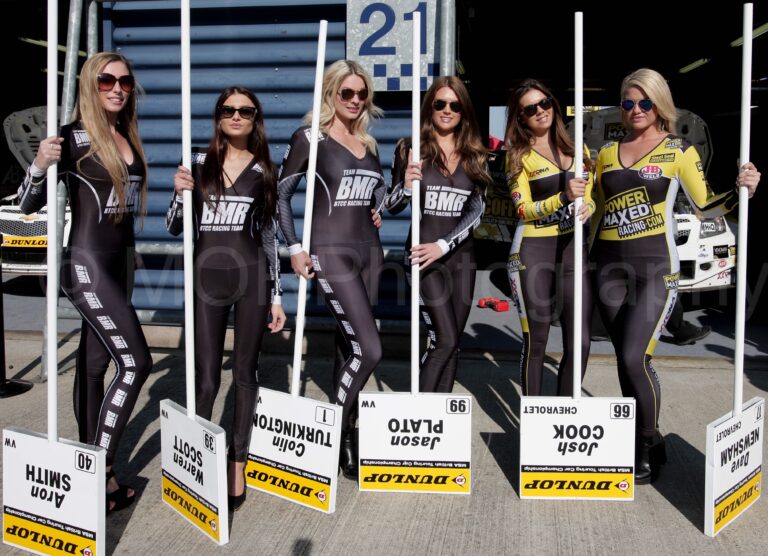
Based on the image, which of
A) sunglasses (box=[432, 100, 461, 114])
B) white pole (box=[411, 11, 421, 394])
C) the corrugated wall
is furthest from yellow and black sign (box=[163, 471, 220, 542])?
the corrugated wall

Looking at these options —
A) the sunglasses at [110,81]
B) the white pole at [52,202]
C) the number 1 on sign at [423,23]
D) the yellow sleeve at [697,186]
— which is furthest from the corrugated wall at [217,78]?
the white pole at [52,202]

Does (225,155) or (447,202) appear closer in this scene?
(225,155)

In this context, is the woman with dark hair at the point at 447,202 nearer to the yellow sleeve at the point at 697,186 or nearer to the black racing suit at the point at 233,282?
the black racing suit at the point at 233,282

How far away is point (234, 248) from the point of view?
137 inches

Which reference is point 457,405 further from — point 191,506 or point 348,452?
point 191,506

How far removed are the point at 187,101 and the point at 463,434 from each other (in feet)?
6.47

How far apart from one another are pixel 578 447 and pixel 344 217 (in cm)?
160

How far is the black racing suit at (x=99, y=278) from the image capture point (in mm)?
3248

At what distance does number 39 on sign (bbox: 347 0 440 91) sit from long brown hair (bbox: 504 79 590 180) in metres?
2.02

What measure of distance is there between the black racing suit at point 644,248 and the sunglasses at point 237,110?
5.88ft

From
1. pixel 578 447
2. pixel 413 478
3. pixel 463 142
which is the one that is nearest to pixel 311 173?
pixel 463 142

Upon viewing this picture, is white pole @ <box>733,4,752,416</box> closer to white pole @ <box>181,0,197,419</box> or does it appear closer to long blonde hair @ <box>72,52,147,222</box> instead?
white pole @ <box>181,0,197,419</box>

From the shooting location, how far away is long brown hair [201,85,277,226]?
344 cm

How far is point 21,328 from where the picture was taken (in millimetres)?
7230
